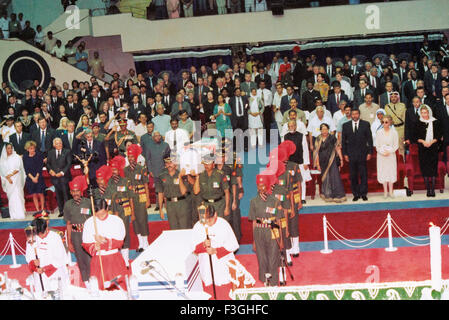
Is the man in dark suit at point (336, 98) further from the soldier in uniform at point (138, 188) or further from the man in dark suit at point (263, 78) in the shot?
the soldier in uniform at point (138, 188)

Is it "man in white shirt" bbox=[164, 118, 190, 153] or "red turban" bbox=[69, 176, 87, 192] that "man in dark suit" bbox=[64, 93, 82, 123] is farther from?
"red turban" bbox=[69, 176, 87, 192]

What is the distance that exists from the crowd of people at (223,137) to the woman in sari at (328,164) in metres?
0.02

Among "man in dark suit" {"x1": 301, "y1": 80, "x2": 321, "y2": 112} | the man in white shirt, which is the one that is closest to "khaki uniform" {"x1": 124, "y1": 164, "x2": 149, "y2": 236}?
the man in white shirt

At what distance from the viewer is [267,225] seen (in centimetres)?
732

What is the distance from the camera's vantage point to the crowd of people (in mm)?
8922

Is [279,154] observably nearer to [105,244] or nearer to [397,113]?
[105,244]

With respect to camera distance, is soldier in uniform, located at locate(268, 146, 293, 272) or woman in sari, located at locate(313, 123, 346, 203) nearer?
soldier in uniform, located at locate(268, 146, 293, 272)

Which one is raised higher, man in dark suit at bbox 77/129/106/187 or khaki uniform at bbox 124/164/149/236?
man in dark suit at bbox 77/129/106/187

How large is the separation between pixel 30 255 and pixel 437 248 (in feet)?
15.2

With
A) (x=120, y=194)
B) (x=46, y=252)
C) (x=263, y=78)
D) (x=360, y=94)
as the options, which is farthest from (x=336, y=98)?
(x=46, y=252)

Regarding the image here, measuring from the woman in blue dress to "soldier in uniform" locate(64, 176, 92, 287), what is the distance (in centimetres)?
456

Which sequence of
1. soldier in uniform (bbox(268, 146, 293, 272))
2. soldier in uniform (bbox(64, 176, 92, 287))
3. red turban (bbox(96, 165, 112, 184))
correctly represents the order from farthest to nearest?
red turban (bbox(96, 165, 112, 184)) → soldier in uniform (bbox(64, 176, 92, 287)) → soldier in uniform (bbox(268, 146, 293, 272))

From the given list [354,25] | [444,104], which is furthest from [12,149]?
[354,25]

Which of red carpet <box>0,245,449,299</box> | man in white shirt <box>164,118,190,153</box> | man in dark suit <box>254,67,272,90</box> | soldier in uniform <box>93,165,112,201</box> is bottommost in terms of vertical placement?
red carpet <box>0,245,449,299</box>
